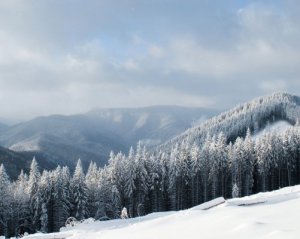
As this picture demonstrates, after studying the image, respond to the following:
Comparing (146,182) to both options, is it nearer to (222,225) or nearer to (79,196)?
(79,196)

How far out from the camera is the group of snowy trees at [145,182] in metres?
86.7

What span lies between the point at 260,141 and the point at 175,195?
28.9 metres

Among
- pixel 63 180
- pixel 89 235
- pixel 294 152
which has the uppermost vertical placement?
pixel 294 152

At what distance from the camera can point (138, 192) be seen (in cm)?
9900

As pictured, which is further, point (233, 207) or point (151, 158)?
point (151, 158)

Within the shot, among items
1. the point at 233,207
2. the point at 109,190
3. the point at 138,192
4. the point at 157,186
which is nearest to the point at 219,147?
the point at 157,186

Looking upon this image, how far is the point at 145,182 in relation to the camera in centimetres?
9944

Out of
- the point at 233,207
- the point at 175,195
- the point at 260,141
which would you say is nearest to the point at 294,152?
the point at 260,141

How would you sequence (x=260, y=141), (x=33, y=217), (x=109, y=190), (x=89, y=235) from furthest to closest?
(x=260, y=141) < (x=109, y=190) < (x=33, y=217) < (x=89, y=235)

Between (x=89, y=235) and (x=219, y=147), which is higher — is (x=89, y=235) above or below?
below

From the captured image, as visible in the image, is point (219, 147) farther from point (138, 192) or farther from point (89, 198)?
point (89, 198)

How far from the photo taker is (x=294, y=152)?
128875 millimetres

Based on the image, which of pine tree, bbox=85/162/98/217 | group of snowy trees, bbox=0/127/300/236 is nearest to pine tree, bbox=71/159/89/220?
group of snowy trees, bbox=0/127/300/236

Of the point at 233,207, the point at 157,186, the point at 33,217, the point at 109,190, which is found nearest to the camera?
the point at 233,207
